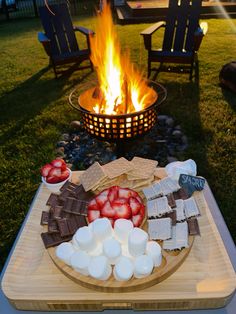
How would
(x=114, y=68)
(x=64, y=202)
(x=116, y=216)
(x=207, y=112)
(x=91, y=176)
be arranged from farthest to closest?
(x=207, y=112), (x=114, y=68), (x=91, y=176), (x=64, y=202), (x=116, y=216)

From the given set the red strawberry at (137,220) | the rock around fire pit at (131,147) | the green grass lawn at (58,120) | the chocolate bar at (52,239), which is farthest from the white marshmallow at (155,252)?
the rock around fire pit at (131,147)

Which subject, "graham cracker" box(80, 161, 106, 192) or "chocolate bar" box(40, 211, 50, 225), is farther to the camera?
"graham cracker" box(80, 161, 106, 192)

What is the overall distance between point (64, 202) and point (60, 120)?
345cm

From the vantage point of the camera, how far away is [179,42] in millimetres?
6926

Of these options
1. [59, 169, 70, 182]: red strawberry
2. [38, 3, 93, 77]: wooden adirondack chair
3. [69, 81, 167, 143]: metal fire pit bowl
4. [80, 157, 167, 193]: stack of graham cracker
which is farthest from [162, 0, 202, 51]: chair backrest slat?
[59, 169, 70, 182]: red strawberry

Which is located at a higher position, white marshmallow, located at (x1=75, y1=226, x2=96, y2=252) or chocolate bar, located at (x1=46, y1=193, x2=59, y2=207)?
white marshmallow, located at (x1=75, y1=226, x2=96, y2=252)

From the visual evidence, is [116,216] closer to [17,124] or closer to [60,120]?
[60,120]

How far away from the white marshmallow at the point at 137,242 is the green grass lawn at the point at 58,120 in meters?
1.89

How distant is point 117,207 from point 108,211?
0.07 m

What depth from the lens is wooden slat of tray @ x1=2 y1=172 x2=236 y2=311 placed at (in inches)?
73.4

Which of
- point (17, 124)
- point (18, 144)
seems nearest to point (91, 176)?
point (18, 144)

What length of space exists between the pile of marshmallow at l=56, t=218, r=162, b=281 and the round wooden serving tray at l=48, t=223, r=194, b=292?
0.03 metres

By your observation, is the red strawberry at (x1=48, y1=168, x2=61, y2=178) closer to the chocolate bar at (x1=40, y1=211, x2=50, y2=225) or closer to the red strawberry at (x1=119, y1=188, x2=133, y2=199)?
the chocolate bar at (x1=40, y1=211, x2=50, y2=225)

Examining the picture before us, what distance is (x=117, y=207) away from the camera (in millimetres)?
2176
